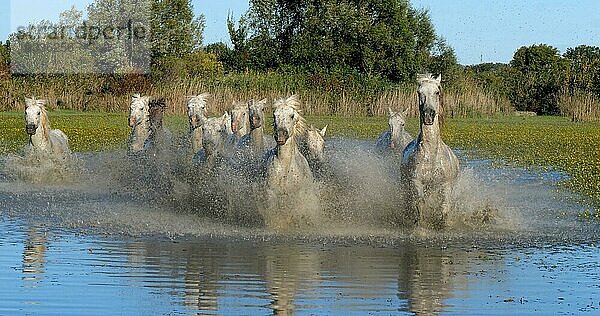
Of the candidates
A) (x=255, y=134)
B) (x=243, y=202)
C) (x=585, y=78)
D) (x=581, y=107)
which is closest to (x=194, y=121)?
(x=255, y=134)

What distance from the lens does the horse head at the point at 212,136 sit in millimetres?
16500

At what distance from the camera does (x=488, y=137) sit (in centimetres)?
3462

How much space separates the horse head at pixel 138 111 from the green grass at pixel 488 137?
5.60 ft

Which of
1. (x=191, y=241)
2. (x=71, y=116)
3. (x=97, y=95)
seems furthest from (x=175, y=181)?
(x=97, y=95)

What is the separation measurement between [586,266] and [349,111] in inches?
1473

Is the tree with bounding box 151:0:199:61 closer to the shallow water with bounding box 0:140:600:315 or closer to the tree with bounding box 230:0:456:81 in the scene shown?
the tree with bounding box 230:0:456:81

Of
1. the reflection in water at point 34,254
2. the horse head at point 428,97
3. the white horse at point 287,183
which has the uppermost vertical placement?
the horse head at point 428,97

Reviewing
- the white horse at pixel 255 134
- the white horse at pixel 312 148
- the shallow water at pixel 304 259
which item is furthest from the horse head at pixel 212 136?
the white horse at pixel 312 148

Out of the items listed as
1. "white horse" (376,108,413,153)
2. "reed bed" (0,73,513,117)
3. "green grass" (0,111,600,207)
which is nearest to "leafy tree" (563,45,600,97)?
"reed bed" (0,73,513,117)

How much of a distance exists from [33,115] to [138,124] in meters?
1.92

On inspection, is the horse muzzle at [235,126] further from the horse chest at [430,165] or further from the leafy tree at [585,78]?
the leafy tree at [585,78]

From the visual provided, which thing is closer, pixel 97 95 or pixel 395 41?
pixel 97 95

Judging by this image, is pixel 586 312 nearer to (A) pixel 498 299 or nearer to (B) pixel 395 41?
(A) pixel 498 299

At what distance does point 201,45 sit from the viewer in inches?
2776
